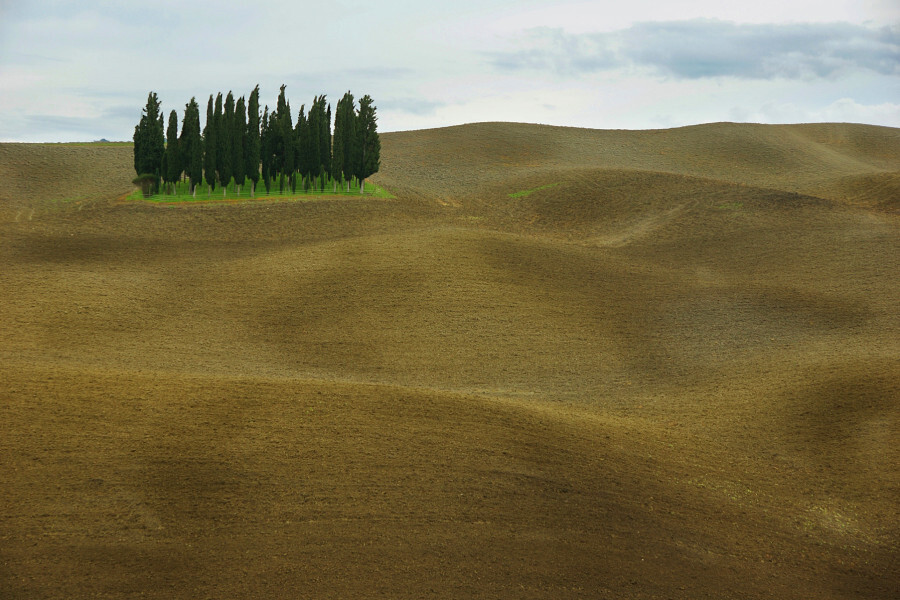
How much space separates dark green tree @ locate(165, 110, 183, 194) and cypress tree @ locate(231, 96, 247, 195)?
4.23m

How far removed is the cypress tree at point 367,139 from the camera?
6125cm

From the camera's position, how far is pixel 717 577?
1756 centimetres

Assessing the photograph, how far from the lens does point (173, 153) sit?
186 feet

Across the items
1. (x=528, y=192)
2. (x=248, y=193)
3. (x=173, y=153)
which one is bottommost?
(x=248, y=193)

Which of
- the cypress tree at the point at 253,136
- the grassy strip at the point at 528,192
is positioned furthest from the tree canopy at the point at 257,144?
the grassy strip at the point at 528,192

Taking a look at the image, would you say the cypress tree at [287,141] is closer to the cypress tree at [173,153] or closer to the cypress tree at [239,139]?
the cypress tree at [239,139]

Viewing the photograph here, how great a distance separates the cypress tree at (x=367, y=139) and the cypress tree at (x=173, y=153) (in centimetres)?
1397

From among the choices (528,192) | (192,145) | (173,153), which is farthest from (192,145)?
(528,192)

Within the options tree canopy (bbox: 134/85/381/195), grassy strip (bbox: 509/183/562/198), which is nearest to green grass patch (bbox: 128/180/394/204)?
tree canopy (bbox: 134/85/381/195)

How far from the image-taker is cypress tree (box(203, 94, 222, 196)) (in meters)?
55.9

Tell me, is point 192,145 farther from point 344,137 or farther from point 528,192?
point 528,192

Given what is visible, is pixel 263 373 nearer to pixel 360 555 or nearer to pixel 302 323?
pixel 302 323

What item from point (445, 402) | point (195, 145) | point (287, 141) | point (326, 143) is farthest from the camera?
point (326, 143)

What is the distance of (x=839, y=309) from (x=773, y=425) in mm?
13298
